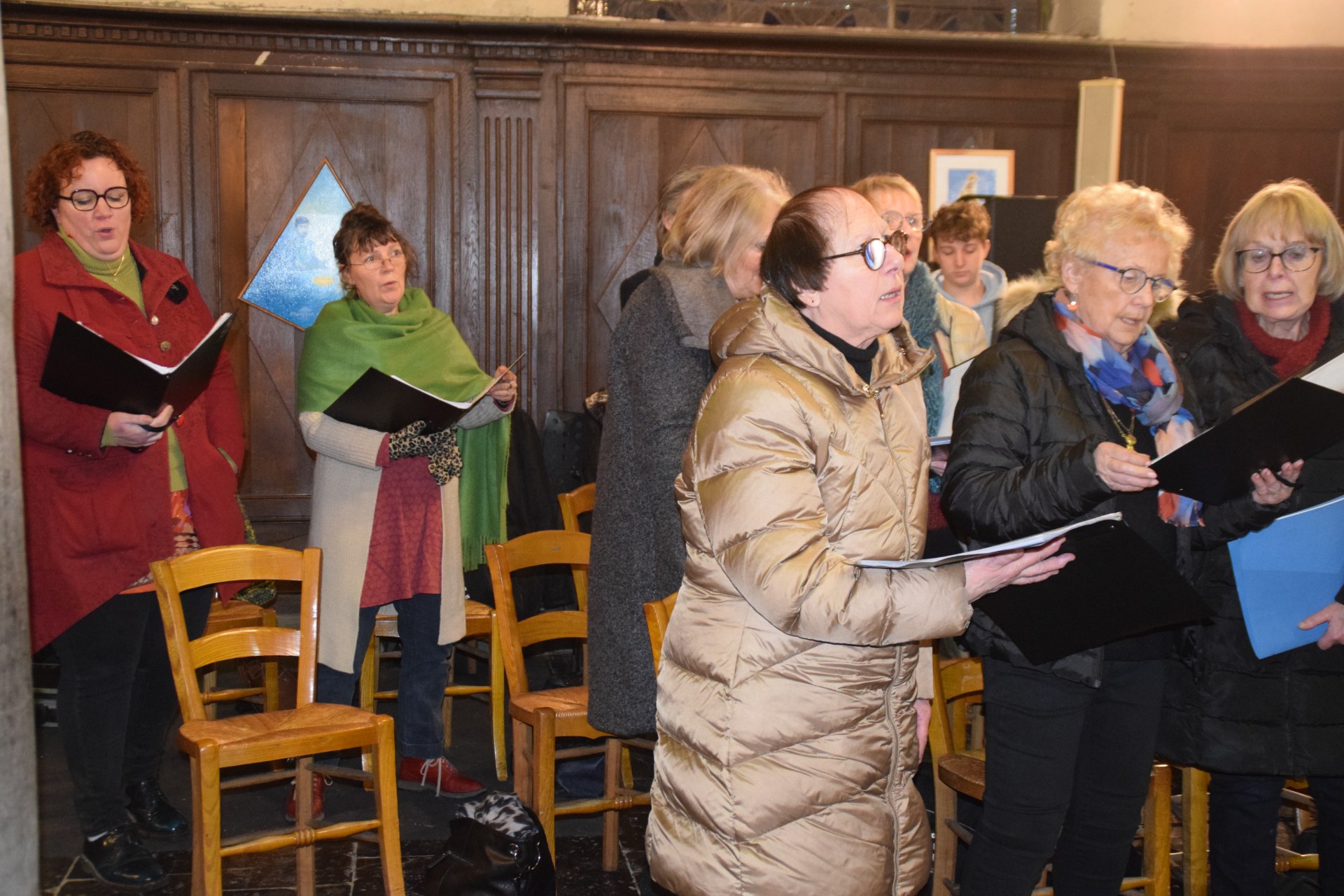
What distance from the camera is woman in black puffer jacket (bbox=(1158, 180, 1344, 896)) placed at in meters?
2.37

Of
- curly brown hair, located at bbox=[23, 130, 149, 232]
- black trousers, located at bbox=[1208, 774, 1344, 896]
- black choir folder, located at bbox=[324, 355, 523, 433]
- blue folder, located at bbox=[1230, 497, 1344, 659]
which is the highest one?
curly brown hair, located at bbox=[23, 130, 149, 232]

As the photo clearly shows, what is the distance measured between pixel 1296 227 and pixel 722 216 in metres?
1.20

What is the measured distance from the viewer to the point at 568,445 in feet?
17.3

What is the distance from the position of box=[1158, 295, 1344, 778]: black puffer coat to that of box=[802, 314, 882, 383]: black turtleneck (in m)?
0.99

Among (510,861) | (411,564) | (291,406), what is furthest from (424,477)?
(291,406)

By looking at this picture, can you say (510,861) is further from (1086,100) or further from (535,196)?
(1086,100)

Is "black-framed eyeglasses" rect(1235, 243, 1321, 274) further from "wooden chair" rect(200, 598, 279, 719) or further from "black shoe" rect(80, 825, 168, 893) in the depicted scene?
"black shoe" rect(80, 825, 168, 893)

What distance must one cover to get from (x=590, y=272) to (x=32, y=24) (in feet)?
8.88

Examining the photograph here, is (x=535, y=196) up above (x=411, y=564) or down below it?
above

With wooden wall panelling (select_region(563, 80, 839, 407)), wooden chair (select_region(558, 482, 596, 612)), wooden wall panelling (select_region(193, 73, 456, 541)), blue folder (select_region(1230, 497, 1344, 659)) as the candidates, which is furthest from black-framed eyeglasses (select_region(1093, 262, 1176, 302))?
wooden wall panelling (select_region(193, 73, 456, 541))

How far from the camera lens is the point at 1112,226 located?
2.24 meters

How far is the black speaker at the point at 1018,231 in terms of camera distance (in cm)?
482

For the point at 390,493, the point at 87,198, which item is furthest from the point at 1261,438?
the point at 87,198

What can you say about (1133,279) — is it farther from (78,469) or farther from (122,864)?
(122,864)
